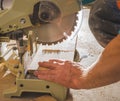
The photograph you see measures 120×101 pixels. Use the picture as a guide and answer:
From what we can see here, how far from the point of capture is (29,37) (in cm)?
122

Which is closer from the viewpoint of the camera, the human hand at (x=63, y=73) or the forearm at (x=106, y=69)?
the forearm at (x=106, y=69)

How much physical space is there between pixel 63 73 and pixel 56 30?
0.20 m

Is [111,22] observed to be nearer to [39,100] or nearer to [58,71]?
[58,71]

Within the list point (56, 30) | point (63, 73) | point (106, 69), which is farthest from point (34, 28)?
point (106, 69)

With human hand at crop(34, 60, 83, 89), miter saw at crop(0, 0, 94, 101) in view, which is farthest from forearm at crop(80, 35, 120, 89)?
miter saw at crop(0, 0, 94, 101)

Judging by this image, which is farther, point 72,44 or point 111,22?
point 72,44

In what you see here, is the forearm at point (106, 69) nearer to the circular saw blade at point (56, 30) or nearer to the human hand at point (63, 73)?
the human hand at point (63, 73)

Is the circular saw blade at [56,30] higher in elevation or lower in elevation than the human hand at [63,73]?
higher

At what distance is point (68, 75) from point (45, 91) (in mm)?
151

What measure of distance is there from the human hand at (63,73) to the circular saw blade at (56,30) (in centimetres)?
10

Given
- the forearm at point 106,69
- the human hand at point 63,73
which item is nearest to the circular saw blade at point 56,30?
the human hand at point 63,73

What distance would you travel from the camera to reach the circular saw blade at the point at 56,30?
1228 mm

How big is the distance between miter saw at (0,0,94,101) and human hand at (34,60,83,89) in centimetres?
4

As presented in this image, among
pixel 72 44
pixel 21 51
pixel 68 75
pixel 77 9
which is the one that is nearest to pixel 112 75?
pixel 68 75
